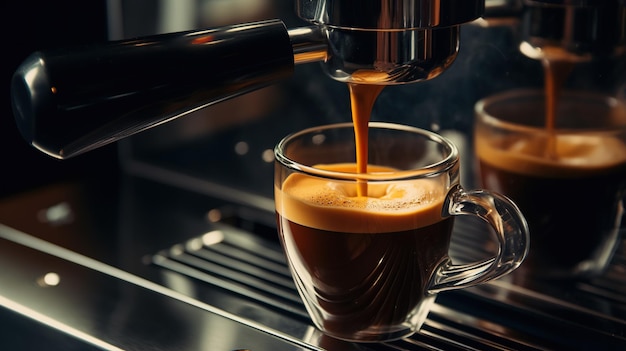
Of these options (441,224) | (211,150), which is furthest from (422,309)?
(211,150)

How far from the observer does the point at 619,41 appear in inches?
21.3

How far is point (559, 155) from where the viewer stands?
0.56 m

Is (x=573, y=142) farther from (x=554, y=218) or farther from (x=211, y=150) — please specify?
A: (x=211, y=150)

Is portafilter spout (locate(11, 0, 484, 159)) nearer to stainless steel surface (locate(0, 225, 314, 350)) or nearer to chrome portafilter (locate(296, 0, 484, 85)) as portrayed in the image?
chrome portafilter (locate(296, 0, 484, 85))

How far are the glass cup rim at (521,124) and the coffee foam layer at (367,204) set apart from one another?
0.41 feet

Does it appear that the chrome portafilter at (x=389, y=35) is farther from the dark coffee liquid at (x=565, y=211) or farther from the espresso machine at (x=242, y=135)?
the dark coffee liquid at (x=565, y=211)

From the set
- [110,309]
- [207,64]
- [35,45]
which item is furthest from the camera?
[35,45]

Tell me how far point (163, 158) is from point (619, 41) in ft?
1.28

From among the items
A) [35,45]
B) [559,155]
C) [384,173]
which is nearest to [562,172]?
[559,155]

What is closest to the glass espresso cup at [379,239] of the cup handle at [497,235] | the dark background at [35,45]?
the cup handle at [497,235]

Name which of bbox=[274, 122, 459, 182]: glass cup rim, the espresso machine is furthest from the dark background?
bbox=[274, 122, 459, 182]: glass cup rim

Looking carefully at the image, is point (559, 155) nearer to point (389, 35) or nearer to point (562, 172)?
point (562, 172)

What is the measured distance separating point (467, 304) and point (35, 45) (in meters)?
0.39

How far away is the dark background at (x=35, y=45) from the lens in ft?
2.19
